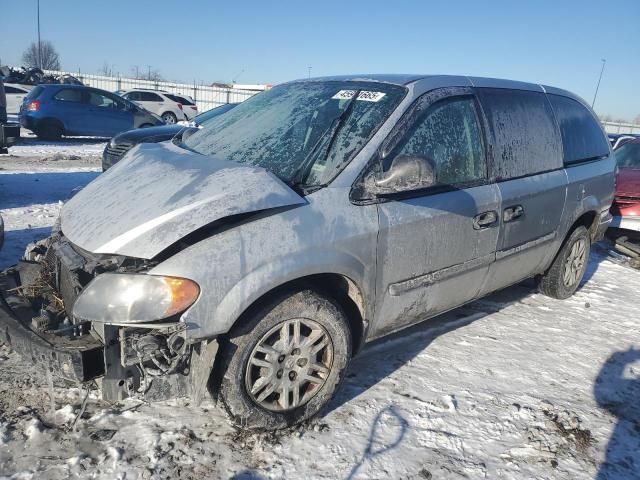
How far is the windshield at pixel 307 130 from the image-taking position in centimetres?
263

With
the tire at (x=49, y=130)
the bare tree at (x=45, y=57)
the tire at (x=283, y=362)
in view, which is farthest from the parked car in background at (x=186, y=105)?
the bare tree at (x=45, y=57)

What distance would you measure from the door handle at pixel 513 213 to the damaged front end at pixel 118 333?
7.25 ft

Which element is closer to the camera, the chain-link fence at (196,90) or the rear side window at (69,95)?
the rear side window at (69,95)

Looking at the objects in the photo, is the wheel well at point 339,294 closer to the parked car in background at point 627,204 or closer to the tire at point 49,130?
the parked car in background at point 627,204

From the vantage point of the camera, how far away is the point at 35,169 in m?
9.22

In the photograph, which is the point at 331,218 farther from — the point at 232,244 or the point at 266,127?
the point at 266,127

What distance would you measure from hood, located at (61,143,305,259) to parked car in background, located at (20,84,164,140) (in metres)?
12.4

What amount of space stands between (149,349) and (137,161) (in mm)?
1367

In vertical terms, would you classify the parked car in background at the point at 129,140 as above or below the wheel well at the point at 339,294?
above

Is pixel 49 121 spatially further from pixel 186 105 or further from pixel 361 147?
pixel 361 147

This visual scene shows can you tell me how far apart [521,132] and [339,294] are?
6.47 feet

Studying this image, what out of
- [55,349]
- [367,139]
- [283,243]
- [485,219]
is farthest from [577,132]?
[55,349]

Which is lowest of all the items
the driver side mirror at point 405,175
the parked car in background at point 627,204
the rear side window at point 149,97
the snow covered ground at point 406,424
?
the snow covered ground at point 406,424

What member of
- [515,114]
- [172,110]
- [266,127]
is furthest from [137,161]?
[172,110]
